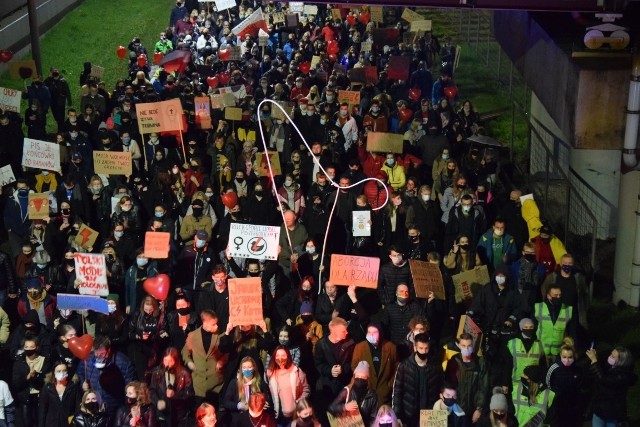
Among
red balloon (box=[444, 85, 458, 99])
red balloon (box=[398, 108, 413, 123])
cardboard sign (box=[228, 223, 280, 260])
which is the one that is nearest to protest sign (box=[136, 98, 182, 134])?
red balloon (box=[398, 108, 413, 123])

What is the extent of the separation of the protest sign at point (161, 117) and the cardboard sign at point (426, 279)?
6.39 m

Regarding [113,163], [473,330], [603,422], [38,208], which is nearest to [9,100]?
[113,163]

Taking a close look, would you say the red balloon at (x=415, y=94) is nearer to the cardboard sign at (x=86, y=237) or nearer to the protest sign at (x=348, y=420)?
the cardboard sign at (x=86, y=237)

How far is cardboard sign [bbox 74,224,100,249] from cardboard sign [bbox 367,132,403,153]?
4492 millimetres

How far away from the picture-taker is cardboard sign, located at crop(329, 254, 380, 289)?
13617 mm

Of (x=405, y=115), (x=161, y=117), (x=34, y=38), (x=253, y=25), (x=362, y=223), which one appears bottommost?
(x=253, y=25)

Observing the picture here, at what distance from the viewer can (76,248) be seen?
15062mm

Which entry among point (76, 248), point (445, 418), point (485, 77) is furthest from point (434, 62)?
point (445, 418)

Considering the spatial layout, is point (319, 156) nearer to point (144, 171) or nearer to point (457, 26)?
point (144, 171)

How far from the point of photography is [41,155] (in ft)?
59.2

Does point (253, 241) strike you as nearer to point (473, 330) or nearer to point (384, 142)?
point (473, 330)

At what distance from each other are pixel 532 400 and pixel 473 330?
103 centimetres

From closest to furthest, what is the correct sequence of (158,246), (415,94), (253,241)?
(253,241), (158,246), (415,94)

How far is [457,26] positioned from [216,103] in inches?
591
